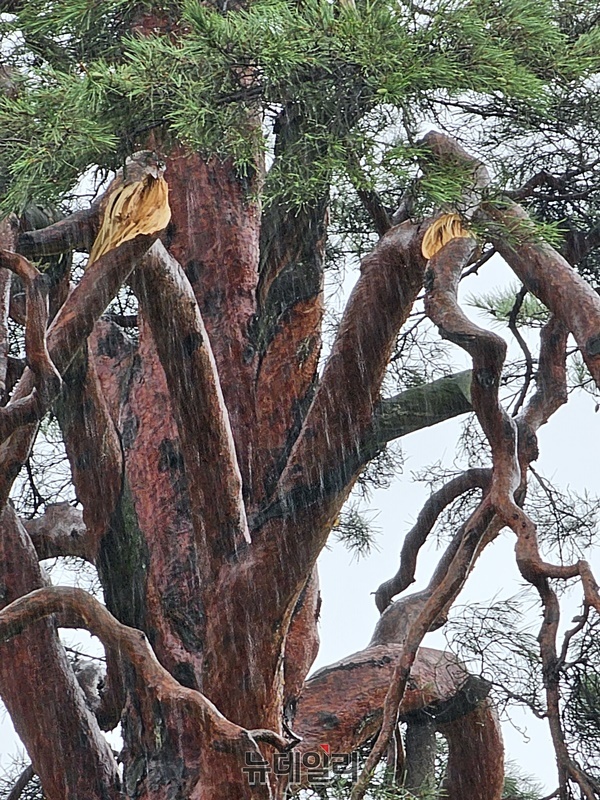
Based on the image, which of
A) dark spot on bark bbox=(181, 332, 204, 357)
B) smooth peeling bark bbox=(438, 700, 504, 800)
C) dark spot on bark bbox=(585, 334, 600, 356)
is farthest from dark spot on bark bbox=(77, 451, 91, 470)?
smooth peeling bark bbox=(438, 700, 504, 800)

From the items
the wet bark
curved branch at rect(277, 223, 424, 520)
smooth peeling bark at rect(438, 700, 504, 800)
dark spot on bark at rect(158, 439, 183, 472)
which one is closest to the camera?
the wet bark

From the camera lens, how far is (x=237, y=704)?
175 centimetres

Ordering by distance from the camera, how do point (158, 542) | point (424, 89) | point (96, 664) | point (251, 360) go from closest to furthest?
1. point (424, 89)
2. point (158, 542)
3. point (251, 360)
4. point (96, 664)

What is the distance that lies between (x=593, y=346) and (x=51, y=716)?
1.08m

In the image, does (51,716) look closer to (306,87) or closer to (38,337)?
(38,337)

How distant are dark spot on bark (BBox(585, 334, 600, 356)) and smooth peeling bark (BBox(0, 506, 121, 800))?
996 millimetres

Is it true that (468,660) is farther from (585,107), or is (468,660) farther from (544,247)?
(585,107)

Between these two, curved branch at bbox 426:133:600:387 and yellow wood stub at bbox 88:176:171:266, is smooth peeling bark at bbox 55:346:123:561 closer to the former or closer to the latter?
yellow wood stub at bbox 88:176:171:266

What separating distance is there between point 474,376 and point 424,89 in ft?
1.22

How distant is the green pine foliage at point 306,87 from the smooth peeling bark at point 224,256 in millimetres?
631

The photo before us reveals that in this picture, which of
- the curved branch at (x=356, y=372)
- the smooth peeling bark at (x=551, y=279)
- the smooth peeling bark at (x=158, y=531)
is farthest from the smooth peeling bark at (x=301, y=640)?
the smooth peeling bark at (x=551, y=279)

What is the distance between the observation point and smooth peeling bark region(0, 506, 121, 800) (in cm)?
194

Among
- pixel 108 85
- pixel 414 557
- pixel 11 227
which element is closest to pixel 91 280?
pixel 108 85

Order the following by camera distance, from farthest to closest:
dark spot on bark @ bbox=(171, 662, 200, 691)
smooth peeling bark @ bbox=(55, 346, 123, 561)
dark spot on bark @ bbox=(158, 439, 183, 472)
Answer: dark spot on bark @ bbox=(158, 439, 183, 472) → dark spot on bark @ bbox=(171, 662, 200, 691) → smooth peeling bark @ bbox=(55, 346, 123, 561)
